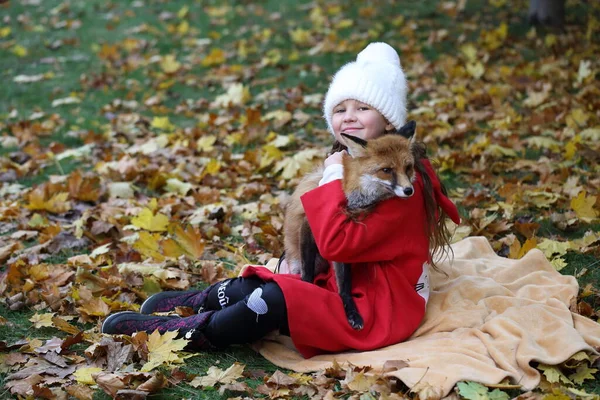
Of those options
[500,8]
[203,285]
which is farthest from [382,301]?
[500,8]

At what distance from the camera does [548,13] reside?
31.6 feet

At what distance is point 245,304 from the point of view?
3.34 m

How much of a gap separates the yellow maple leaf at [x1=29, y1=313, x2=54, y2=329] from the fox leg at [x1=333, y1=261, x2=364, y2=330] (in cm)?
163

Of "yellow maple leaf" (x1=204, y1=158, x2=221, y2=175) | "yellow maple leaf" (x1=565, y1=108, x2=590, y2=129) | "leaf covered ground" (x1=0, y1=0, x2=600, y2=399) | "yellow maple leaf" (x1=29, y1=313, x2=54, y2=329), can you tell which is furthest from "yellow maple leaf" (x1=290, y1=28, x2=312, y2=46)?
"yellow maple leaf" (x1=29, y1=313, x2=54, y2=329)

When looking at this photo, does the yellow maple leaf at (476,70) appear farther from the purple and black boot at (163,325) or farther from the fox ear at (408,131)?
the purple and black boot at (163,325)

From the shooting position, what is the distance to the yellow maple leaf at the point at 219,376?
3.11 m

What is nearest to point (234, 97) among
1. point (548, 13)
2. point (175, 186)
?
point (175, 186)

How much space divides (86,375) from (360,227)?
1444mm

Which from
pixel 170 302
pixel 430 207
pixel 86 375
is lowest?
pixel 170 302

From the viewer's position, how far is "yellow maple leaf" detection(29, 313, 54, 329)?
12.2ft

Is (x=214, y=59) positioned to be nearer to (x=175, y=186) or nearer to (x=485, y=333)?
(x=175, y=186)

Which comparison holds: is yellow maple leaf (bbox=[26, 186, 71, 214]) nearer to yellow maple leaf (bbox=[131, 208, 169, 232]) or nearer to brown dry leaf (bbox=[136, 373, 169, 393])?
yellow maple leaf (bbox=[131, 208, 169, 232])

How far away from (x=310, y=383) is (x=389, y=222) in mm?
843

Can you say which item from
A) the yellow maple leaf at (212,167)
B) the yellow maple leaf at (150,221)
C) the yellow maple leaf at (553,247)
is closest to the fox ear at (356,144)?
the yellow maple leaf at (553,247)
